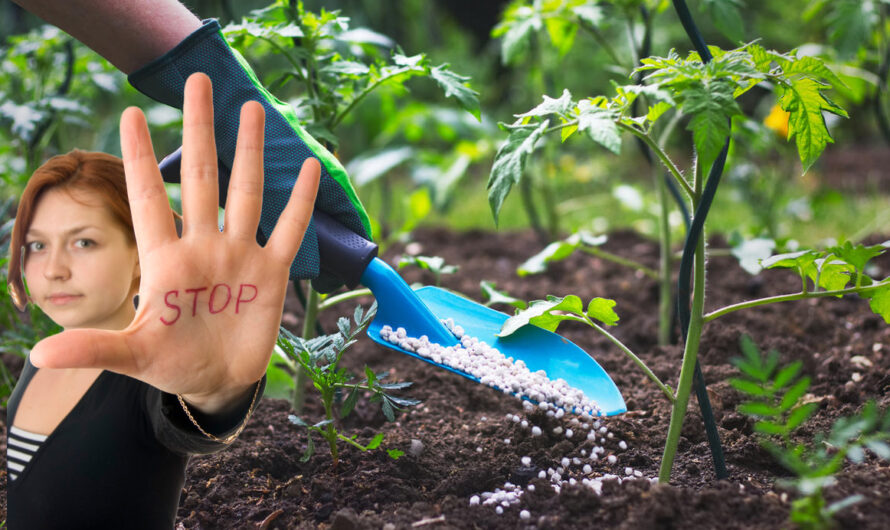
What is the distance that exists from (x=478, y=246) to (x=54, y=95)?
1.71 meters

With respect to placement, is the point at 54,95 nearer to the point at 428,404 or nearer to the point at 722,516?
the point at 428,404

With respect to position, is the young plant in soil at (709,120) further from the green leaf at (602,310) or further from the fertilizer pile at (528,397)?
the fertilizer pile at (528,397)

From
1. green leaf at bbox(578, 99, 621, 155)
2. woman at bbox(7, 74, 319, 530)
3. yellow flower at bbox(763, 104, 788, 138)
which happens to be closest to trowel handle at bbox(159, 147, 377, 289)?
woman at bbox(7, 74, 319, 530)

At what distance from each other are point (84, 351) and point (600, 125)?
74 cm

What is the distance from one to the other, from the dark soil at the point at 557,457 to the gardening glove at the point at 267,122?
391 millimetres

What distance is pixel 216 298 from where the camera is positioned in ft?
3.30

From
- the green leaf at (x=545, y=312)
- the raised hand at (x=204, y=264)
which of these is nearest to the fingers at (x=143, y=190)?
the raised hand at (x=204, y=264)

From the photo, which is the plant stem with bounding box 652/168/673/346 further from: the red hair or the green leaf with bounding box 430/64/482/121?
the red hair

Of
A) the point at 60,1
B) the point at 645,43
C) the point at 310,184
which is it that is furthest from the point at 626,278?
the point at 60,1

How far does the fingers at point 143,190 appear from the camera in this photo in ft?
3.30

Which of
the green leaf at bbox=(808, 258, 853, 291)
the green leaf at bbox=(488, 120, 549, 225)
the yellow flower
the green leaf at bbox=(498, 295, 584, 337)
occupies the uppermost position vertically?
the yellow flower

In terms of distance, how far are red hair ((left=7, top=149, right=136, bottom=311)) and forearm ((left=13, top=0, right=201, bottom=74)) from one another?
184 mm

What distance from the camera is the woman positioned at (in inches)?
38.8

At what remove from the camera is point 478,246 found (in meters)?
3.16
